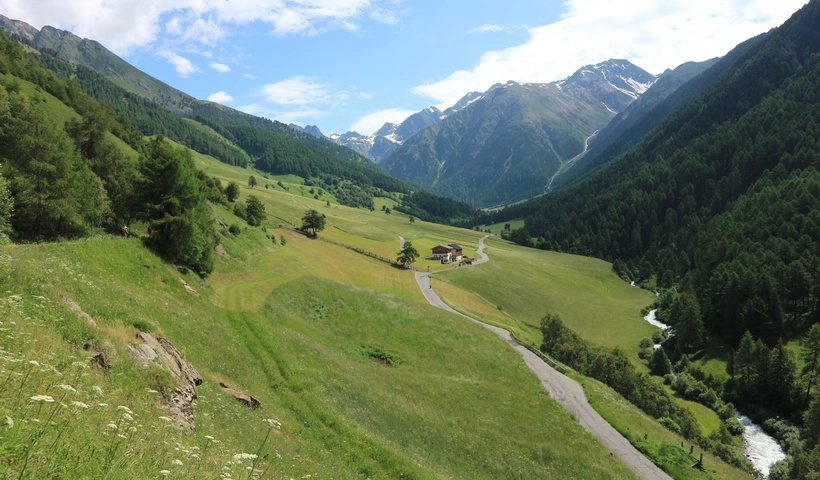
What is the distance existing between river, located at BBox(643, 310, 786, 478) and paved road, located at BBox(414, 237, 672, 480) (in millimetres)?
29068

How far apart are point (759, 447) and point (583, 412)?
3936 cm

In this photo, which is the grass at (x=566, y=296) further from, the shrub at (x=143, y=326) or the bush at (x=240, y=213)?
the shrub at (x=143, y=326)

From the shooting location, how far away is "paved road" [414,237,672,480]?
34.0 m

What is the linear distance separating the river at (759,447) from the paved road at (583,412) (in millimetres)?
29068

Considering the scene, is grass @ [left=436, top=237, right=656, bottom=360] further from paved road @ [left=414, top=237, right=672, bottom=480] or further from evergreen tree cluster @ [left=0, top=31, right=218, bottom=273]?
evergreen tree cluster @ [left=0, top=31, right=218, bottom=273]

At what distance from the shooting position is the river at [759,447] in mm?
53503

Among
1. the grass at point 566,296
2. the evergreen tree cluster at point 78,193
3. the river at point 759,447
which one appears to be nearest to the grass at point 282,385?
the evergreen tree cluster at point 78,193

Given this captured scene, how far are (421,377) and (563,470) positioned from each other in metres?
14.8

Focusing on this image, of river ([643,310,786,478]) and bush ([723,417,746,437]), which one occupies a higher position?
bush ([723,417,746,437])

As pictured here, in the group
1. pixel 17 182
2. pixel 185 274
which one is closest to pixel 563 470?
pixel 185 274

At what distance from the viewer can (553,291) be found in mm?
118875

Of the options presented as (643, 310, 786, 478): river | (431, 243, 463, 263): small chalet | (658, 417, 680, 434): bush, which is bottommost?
(643, 310, 786, 478): river

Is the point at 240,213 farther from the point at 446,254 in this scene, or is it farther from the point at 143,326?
the point at 143,326

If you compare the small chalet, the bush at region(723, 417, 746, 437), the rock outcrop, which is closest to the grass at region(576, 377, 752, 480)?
the bush at region(723, 417, 746, 437)
